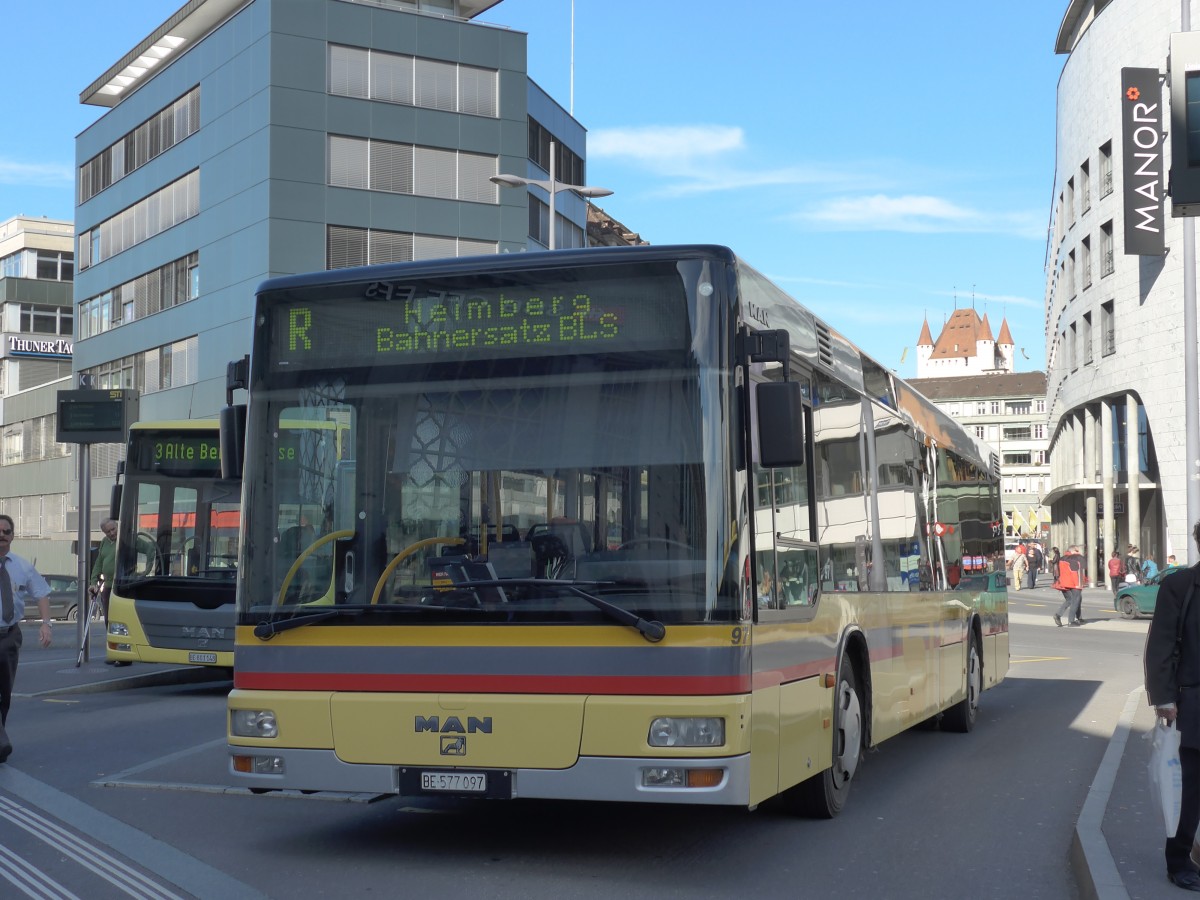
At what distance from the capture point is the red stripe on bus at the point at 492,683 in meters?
6.84

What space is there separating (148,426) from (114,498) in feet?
3.08

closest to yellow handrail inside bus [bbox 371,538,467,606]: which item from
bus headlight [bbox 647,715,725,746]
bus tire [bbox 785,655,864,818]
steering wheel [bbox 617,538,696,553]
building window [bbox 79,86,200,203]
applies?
steering wheel [bbox 617,538,696,553]

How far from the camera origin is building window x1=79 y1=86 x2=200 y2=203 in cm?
5388

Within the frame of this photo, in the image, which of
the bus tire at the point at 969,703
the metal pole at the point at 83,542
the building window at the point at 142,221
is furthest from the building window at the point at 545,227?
the bus tire at the point at 969,703

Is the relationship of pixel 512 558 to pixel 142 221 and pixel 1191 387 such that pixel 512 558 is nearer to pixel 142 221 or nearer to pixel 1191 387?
pixel 1191 387

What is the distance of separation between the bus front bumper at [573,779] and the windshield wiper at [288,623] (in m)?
0.57

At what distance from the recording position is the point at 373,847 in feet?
25.9

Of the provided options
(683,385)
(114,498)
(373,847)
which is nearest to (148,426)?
(114,498)

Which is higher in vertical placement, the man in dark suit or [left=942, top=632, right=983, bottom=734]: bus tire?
the man in dark suit

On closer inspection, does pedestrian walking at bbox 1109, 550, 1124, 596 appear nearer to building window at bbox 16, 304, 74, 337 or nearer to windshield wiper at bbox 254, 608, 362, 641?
windshield wiper at bbox 254, 608, 362, 641

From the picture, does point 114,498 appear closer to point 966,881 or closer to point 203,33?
point 966,881

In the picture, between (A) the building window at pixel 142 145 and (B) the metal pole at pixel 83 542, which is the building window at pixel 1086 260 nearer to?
(A) the building window at pixel 142 145

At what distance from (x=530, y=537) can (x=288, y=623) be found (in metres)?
1.32

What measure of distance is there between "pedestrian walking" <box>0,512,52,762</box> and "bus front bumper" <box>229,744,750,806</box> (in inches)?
185
